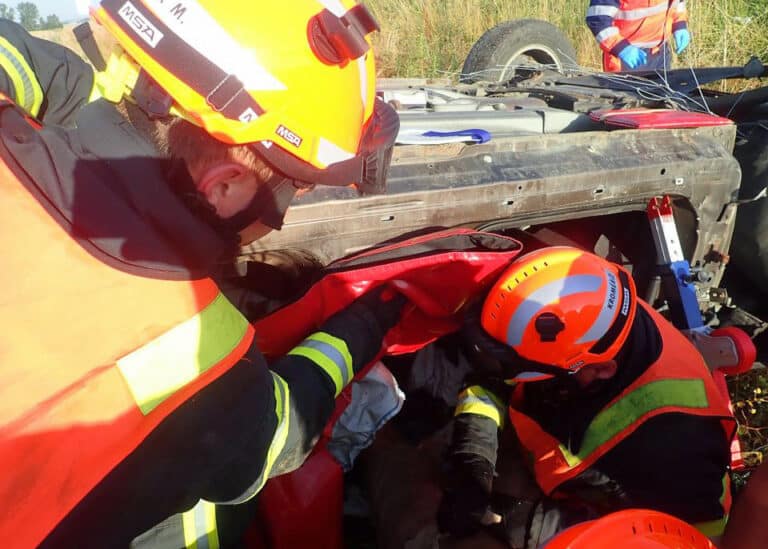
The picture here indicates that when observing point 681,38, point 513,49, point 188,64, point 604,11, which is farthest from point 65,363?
point 681,38

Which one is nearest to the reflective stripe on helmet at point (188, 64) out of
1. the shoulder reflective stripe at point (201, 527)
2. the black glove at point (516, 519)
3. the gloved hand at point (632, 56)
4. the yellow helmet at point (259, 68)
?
the yellow helmet at point (259, 68)

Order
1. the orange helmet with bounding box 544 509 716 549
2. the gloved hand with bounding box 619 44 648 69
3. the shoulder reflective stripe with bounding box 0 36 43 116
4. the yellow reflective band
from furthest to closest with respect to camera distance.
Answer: the gloved hand with bounding box 619 44 648 69 < the yellow reflective band < the shoulder reflective stripe with bounding box 0 36 43 116 < the orange helmet with bounding box 544 509 716 549

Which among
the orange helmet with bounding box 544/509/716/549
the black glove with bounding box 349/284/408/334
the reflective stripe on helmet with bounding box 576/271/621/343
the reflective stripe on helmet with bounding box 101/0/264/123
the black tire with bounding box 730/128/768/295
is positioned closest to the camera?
the orange helmet with bounding box 544/509/716/549

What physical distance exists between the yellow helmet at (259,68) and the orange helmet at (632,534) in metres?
0.91

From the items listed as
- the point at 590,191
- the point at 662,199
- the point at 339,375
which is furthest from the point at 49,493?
the point at 662,199

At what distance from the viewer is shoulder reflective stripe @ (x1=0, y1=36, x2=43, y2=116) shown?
5.41 feet

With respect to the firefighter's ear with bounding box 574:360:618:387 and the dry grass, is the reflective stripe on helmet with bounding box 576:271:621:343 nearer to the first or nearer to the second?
the firefighter's ear with bounding box 574:360:618:387

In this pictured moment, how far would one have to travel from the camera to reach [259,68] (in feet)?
4.17

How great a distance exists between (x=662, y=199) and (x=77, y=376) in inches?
92.2

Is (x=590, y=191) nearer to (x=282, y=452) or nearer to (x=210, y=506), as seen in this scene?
(x=282, y=452)

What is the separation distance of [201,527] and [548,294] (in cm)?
124

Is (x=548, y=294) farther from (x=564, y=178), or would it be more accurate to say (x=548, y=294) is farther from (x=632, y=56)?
(x=632, y=56)

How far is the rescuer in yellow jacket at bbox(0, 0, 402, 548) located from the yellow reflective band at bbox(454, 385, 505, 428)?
2.89ft

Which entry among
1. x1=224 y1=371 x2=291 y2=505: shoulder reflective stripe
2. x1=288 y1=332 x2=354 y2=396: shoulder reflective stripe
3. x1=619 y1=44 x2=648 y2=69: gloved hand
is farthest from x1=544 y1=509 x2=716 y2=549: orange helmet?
x1=619 y1=44 x2=648 y2=69: gloved hand
